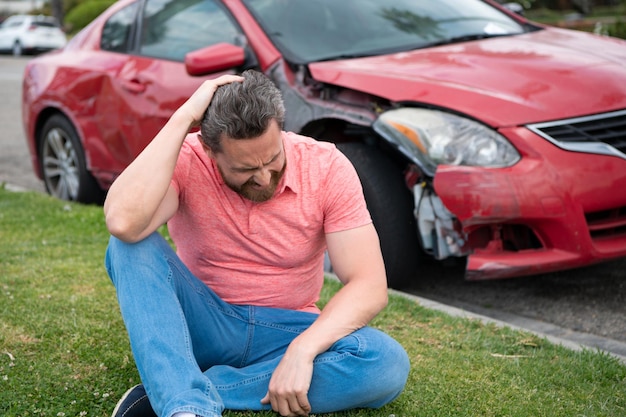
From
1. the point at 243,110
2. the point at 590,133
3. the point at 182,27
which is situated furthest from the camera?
the point at 182,27

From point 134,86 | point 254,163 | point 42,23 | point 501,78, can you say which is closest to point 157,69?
point 134,86

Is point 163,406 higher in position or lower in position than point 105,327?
higher

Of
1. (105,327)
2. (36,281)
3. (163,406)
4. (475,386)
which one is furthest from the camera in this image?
(36,281)

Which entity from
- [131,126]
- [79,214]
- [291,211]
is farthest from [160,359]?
[79,214]

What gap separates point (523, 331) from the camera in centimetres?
396

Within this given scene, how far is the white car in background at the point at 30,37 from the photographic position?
100 feet

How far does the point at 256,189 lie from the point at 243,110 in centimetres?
27

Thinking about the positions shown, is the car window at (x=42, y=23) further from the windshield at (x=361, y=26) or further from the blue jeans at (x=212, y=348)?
the blue jeans at (x=212, y=348)

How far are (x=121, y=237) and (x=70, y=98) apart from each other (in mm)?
3790

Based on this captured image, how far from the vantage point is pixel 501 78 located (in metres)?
4.38

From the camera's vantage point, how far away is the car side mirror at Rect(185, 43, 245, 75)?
4984 millimetres

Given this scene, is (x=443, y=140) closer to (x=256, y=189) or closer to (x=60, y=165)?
(x=256, y=189)

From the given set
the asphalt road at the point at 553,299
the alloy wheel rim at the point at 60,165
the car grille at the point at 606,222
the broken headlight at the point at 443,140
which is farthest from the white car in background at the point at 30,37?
the car grille at the point at 606,222

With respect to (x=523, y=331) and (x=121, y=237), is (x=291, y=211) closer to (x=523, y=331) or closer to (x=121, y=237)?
(x=121, y=237)
